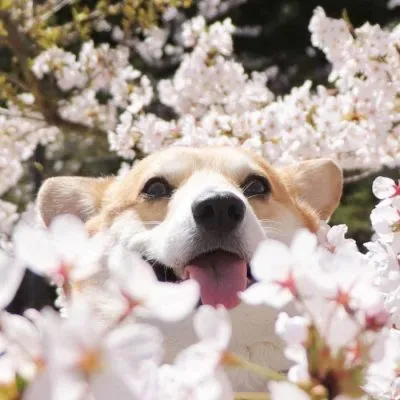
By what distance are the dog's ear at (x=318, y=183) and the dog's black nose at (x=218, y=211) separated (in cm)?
77

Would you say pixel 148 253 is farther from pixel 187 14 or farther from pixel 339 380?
pixel 187 14

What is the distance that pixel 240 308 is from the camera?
2.12 m

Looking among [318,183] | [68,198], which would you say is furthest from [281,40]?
[68,198]

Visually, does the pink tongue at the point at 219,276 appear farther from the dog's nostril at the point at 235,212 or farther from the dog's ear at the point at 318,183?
the dog's ear at the point at 318,183

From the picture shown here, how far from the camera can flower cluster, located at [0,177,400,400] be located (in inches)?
18.3

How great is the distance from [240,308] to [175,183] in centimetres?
56

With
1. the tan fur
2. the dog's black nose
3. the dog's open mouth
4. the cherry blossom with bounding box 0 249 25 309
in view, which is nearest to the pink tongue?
the dog's open mouth

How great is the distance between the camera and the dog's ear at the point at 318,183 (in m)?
2.77

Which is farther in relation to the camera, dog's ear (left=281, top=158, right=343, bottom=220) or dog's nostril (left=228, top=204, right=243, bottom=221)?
dog's ear (left=281, top=158, right=343, bottom=220)

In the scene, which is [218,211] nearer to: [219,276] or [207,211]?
[207,211]

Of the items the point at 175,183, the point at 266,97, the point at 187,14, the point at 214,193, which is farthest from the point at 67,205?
the point at 187,14

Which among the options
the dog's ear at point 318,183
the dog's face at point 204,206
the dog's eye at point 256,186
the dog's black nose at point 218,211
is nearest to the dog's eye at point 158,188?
the dog's face at point 204,206

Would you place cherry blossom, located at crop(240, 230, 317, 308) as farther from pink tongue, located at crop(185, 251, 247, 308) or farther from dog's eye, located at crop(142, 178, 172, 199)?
dog's eye, located at crop(142, 178, 172, 199)

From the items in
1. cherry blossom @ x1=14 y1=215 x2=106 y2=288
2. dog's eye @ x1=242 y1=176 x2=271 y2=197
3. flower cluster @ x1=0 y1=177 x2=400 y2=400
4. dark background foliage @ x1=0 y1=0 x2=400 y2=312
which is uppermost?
cherry blossom @ x1=14 y1=215 x2=106 y2=288
